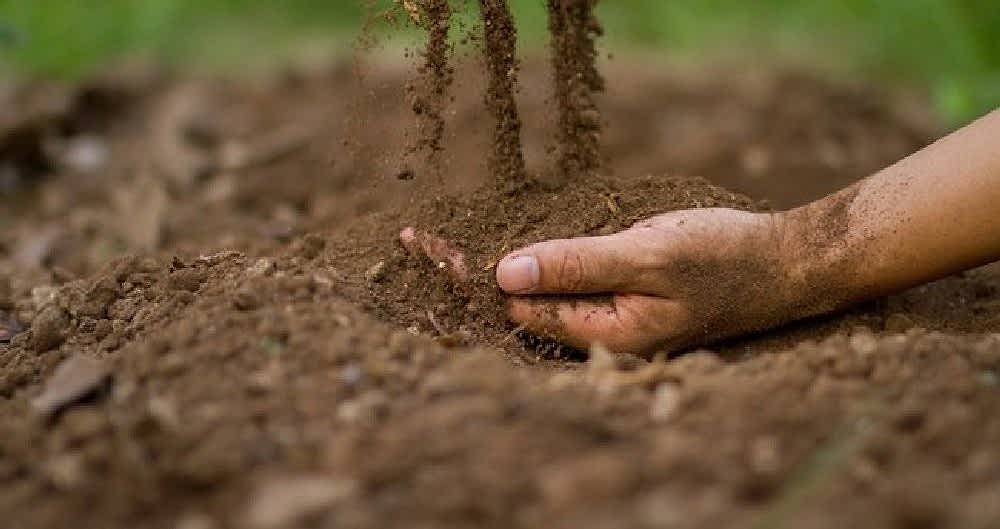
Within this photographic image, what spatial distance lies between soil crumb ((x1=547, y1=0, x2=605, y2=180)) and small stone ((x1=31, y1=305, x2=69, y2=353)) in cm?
113

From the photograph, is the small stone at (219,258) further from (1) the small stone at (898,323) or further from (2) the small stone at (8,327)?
(1) the small stone at (898,323)

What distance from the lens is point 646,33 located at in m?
5.31

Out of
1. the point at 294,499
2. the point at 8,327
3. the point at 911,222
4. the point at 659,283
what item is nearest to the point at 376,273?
the point at 659,283

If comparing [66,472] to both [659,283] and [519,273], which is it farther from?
[659,283]

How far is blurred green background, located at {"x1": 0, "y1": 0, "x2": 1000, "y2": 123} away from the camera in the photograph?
4750mm

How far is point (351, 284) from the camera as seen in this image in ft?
6.81

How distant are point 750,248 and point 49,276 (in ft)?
5.86

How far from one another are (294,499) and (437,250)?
1.04 meters

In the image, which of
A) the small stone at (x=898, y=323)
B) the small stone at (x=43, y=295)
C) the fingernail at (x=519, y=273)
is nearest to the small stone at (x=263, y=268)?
the fingernail at (x=519, y=273)

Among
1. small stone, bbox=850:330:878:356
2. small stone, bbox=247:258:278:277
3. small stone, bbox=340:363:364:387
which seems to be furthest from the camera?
small stone, bbox=247:258:278:277

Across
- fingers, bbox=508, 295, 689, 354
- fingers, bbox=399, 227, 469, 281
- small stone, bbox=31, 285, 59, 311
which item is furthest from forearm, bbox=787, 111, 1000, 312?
small stone, bbox=31, 285, 59, 311

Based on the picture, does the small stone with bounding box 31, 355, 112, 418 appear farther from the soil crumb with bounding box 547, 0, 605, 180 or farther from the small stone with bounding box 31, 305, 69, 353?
the soil crumb with bounding box 547, 0, 605, 180

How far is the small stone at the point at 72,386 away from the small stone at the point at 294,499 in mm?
465

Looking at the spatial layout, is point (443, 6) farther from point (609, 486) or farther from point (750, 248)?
point (609, 486)
